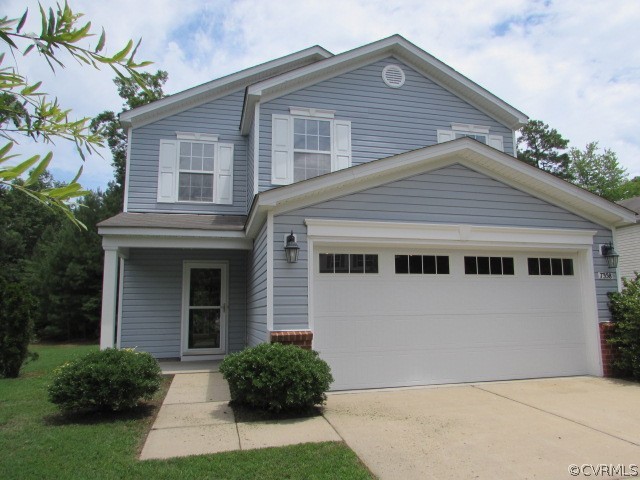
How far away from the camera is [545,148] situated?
1280 inches

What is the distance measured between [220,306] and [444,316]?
590 centimetres

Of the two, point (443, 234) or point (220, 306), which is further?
point (220, 306)

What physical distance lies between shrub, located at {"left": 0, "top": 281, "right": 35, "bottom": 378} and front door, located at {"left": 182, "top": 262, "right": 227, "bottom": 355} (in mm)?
3328

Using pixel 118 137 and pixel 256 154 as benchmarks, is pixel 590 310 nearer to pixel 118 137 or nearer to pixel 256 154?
pixel 256 154

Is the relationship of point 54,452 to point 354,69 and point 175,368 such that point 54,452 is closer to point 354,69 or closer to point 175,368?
point 175,368

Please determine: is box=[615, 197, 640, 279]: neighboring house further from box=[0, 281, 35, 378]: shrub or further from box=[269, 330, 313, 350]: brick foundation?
box=[0, 281, 35, 378]: shrub

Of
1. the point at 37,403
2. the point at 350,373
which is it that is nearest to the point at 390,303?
the point at 350,373

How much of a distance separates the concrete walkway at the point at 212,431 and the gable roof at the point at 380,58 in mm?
6692

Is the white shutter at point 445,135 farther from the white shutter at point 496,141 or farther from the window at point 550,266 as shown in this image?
the window at point 550,266

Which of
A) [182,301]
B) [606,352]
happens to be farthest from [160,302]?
[606,352]

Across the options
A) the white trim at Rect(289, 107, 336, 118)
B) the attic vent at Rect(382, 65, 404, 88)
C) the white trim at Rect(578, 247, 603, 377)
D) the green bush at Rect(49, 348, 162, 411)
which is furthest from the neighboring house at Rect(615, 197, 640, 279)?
the green bush at Rect(49, 348, 162, 411)

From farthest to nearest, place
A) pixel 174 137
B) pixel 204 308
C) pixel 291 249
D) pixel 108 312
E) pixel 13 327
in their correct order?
pixel 174 137
pixel 204 308
pixel 13 327
pixel 108 312
pixel 291 249

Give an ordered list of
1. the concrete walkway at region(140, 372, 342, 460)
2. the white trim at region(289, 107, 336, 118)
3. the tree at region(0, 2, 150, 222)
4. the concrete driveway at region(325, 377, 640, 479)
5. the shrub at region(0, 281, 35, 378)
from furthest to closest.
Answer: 1. the white trim at region(289, 107, 336, 118)
2. the shrub at region(0, 281, 35, 378)
3. the concrete walkway at region(140, 372, 342, 460)
4. the concrete driveway at region(325, 377, 640, 479)
5. the tree at region(0, 2, 150, 222)

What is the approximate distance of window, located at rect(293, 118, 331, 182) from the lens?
10.5 metres
